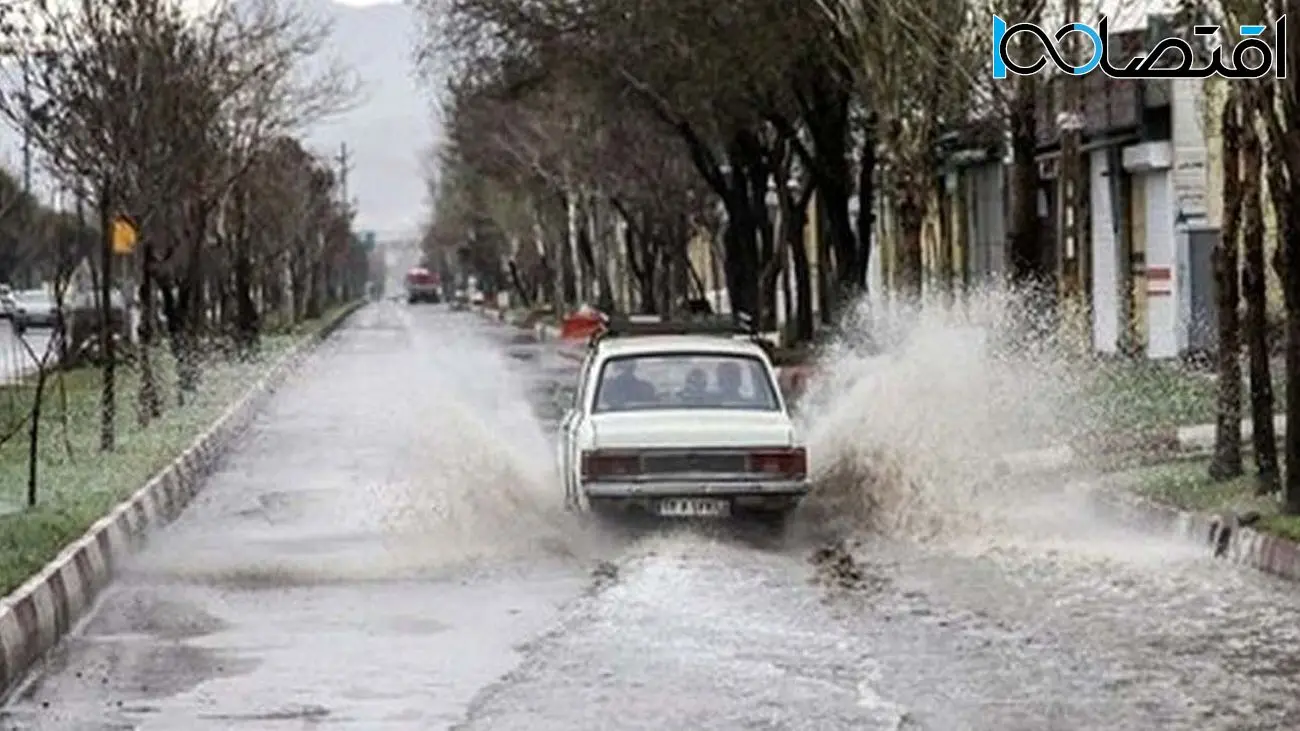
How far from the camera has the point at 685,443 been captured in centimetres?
2095

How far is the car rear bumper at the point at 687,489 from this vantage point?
20.9m

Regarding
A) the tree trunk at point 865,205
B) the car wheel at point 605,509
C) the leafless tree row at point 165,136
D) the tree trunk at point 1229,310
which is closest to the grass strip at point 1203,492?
the tree trunk at point 1229,310

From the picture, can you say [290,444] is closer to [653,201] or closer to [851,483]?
[851,483]

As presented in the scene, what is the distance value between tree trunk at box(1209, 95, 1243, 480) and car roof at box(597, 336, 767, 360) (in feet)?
11.9

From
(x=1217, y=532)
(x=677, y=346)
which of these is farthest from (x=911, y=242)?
(x=1217, y=532)

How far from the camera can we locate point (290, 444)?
1407 inches

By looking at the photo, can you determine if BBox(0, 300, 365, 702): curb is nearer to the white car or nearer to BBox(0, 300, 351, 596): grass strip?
BBox(0, 300, 351, 596): grass strip

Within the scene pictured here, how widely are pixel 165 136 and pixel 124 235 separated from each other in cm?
211

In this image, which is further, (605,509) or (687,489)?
(605,509)

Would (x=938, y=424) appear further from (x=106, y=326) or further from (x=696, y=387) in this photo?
(x=106, y=326)

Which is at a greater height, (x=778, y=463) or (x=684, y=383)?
(x=684, y=383)

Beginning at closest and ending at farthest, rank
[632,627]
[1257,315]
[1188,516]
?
[632,627] → [1188,516] → [1257,315]

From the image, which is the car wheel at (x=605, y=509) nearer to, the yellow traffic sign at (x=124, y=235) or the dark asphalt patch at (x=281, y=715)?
the dark asphalt patch at (x=281, y=715)

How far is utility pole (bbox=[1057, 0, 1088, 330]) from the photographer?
120ft
